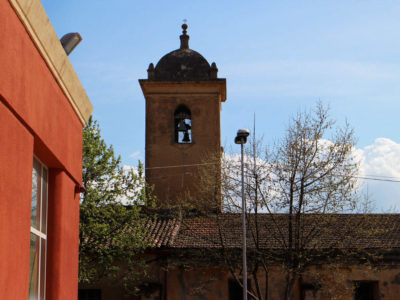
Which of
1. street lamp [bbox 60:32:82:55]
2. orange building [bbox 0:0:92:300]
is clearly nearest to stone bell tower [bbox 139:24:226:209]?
orange building [bbox 0:0:92:300]

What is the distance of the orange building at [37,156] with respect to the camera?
18.9 feet

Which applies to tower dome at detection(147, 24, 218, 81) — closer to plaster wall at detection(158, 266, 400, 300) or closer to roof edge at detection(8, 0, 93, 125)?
plaster wall at detection(158, 266, 400, 300)

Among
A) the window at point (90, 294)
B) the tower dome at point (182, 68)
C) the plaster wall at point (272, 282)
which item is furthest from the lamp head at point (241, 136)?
the tower dome at point (182, 68)

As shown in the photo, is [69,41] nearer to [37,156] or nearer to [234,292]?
[37,156]

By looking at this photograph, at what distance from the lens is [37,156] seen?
746cm

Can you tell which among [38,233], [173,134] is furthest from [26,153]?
[173,134]

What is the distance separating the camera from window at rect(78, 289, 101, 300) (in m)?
22.3

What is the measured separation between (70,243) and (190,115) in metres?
19.0

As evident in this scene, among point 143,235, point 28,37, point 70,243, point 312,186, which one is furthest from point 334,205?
point 28,37

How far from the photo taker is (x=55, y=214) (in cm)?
789

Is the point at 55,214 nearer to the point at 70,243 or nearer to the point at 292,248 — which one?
the point at 70,243

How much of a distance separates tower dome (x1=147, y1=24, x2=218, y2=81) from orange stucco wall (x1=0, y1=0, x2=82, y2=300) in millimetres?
19161

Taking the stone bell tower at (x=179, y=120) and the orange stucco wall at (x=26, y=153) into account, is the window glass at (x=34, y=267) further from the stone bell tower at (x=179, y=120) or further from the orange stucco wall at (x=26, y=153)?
the stone bell tower at (x=179, y=120)

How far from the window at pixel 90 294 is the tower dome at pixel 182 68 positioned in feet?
32.4
